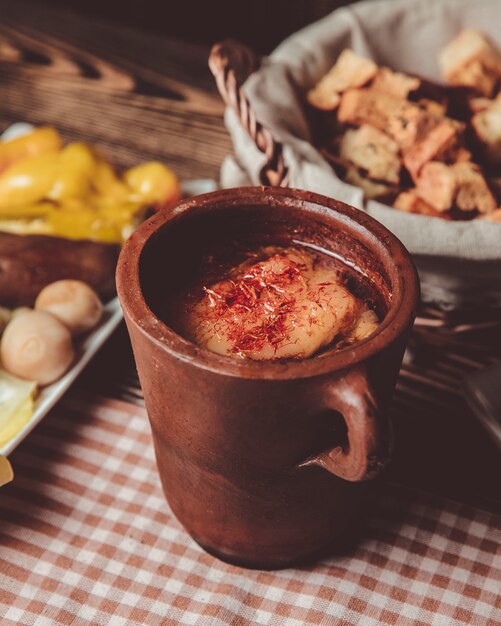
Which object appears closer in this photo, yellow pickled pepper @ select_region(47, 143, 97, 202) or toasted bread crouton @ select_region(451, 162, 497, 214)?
toasted bread crouton @ select_region(451, 162, 497, 214)

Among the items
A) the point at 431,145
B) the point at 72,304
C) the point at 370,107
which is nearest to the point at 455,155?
the point at 431,145

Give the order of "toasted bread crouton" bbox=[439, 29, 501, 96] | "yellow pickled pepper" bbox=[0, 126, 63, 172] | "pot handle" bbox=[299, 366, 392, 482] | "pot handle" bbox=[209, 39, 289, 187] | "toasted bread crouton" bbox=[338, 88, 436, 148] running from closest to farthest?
"pot handle" bbox=[299, 366, 392, 482] < "pot handle" bbox=[209, 39, 289, 187] < "toasted bread crouton" bbox=[338, 88, 436, 148] < "toasted bread crouton" bbox=[439, 29, 501, 96] < "yellow pickled pepper" bbox=[0, 126, 63, 172]

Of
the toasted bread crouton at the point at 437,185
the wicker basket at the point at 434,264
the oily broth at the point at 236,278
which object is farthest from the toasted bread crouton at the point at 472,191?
the oily broth at the point at 236,278

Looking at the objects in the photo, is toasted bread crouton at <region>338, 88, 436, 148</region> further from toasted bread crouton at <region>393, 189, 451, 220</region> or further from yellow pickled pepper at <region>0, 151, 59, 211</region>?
yellow pickled pepper at <region>0, 151, 59, 211</region>

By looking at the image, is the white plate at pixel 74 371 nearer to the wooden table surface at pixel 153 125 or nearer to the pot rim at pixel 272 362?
the wooden table surface at pixel 153 125

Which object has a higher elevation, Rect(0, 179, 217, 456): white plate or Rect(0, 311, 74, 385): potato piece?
Rect(0, 311, 74, 385): potato piece

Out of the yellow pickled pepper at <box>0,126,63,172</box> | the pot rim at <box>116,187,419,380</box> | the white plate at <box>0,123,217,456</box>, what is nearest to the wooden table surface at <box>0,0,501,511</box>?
the white plate at <box>0,123,217,456</box>

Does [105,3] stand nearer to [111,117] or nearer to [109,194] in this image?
[111,117]
